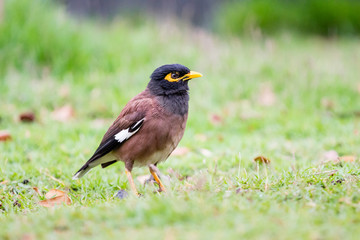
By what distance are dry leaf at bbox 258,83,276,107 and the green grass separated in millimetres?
55

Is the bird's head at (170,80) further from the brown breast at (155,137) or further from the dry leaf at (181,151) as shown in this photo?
the dry leaf at (181,151)

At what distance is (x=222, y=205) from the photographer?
9.50 ft

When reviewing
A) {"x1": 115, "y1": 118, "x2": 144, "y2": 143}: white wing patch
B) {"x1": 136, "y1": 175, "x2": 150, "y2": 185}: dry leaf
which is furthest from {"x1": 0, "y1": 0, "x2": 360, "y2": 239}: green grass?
{"x1": 115, "y1": 118, "x2": 144, "y2": 143}: white wing patch

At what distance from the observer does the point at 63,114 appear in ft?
22.7

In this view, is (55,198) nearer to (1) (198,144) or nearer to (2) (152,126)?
(2) (152,126)

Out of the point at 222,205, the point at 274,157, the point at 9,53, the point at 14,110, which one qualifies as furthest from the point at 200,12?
the point at 222,205

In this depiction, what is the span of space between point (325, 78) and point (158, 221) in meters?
6.40

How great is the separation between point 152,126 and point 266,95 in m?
4.01

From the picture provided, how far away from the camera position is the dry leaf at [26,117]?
6641 millimetres

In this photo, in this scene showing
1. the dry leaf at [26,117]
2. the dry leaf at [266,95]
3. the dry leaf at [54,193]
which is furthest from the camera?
the dry leaf at [266,95]

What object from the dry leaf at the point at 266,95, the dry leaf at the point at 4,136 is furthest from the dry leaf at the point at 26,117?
the dry leaf at the point at 266,95

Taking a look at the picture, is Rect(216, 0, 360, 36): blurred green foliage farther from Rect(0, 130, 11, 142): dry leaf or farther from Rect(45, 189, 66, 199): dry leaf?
Rect(45, 189, 66, 199): dry leaf

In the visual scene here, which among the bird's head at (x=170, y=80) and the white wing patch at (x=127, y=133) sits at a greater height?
the bird's head at (x=170, y=80)

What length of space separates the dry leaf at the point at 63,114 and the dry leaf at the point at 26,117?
0.31 metres
